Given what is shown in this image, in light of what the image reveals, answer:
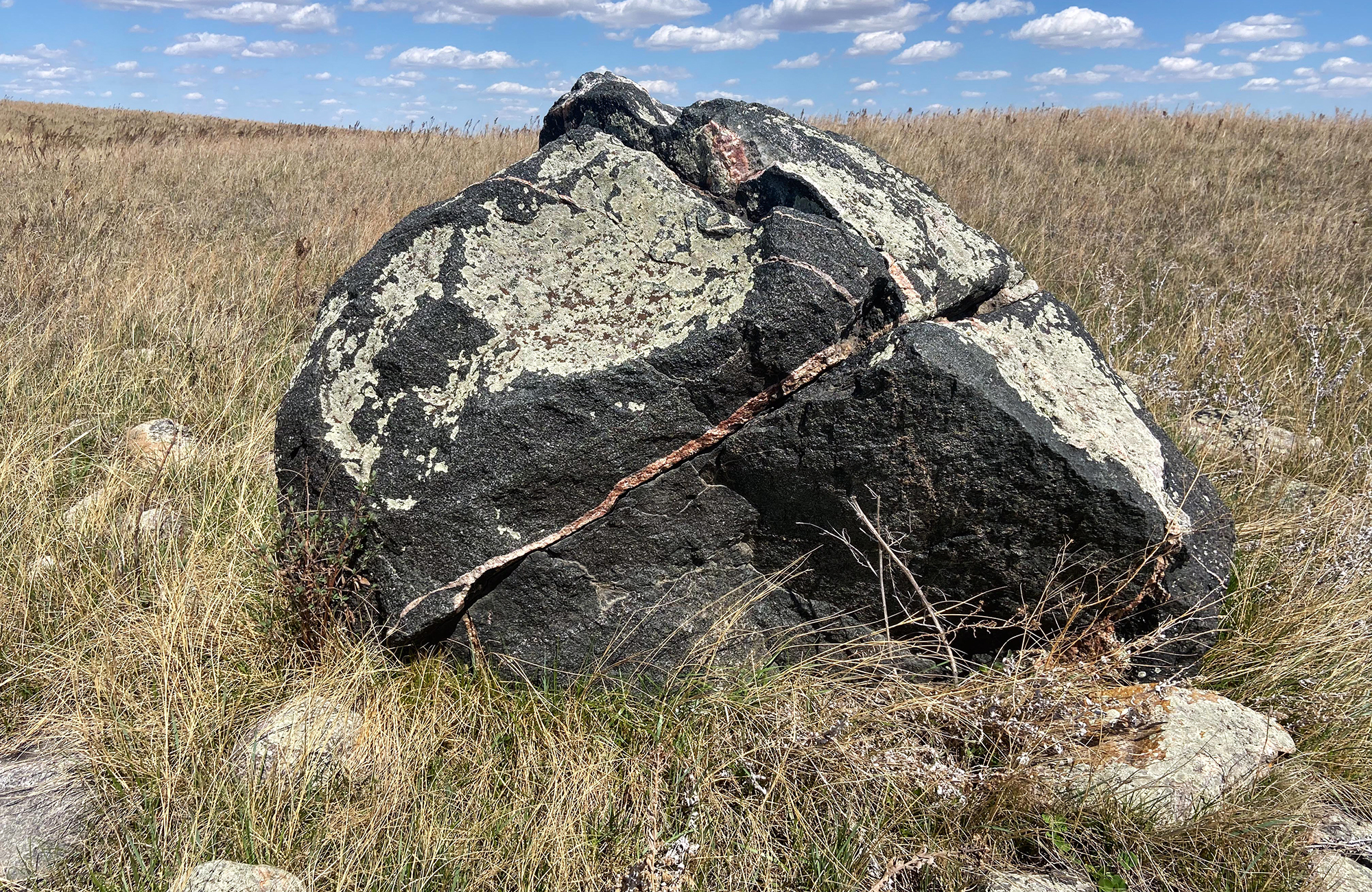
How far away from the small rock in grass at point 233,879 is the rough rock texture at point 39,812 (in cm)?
41

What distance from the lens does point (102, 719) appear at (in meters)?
2.23

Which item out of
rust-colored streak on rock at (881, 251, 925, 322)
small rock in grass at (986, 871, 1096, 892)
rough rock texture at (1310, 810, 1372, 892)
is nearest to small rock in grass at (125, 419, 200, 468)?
rust-colored streak on rock at (881, 251, 925, 322)

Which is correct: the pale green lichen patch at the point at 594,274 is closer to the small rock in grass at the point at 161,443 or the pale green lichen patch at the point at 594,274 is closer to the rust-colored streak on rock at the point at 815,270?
the rust-colored streak on rock at the point at 815,270

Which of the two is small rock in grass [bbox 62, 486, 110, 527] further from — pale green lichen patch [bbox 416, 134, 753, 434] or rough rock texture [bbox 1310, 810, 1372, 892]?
rough rock texture [bbox 1310, 810, 1372, 892]

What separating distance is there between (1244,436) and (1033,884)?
2758mm

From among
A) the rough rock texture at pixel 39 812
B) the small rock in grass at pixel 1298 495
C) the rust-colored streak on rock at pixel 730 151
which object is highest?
the rust-colored streak on rock at pixel 730 151

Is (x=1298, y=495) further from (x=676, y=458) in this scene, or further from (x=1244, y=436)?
(x=676, y=458)

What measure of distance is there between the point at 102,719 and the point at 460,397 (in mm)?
1297

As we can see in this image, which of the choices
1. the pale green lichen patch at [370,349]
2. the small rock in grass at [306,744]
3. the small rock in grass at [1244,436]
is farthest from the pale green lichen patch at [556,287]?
the small rock in grass at [1244,436]

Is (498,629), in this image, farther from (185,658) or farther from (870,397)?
(870,397)

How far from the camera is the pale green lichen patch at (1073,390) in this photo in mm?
2277

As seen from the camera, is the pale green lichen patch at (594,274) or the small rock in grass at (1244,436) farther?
the small rock in grass at (1244,436)

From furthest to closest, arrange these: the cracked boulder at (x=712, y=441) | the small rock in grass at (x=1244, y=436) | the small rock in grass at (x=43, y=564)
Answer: the small rock in grass at (x=1244, y=436) → the small rock in grass at (x=43, y=564) → the cracked boulder at (x=712, y=441)

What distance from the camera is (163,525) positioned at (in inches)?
118
